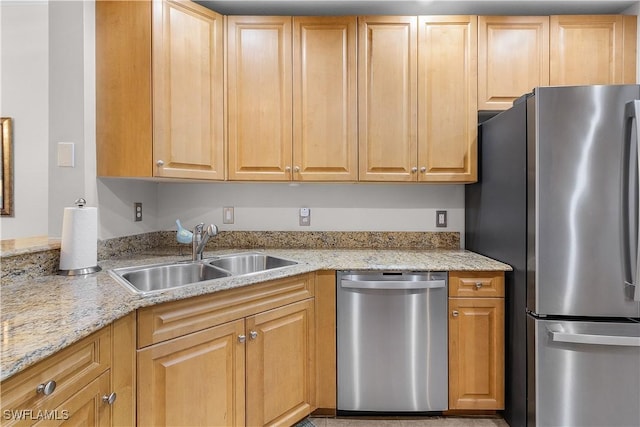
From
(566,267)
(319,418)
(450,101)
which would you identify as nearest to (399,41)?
(450,101)

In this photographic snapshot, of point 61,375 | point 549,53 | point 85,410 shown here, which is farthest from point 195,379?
point 549,53

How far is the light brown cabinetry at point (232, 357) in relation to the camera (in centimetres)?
119

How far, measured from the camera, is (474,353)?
1778 millimetres

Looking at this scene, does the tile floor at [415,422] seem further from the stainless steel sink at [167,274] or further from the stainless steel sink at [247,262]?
the stainless steel sink at [167,274]

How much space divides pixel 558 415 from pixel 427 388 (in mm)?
586

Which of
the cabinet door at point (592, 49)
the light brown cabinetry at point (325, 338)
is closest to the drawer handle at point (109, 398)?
the light brown cabinetry at point (325, 338)

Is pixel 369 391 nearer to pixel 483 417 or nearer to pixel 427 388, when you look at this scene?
pixel 427 388

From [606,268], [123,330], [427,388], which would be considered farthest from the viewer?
[427,388]

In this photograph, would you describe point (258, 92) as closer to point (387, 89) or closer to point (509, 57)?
point (387, 89)

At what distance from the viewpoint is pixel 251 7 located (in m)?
2.06

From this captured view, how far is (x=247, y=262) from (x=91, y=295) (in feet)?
3.20

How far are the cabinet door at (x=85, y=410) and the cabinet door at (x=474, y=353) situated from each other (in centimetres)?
157

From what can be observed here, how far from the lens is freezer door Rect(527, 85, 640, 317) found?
57.6 inches

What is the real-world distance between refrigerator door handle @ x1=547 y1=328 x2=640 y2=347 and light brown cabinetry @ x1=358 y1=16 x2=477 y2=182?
0.97 metres
